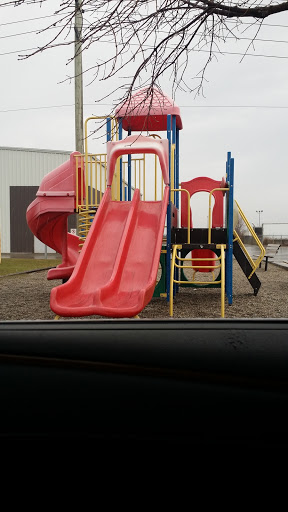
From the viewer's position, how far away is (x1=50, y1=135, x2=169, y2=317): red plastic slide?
16.5 feet

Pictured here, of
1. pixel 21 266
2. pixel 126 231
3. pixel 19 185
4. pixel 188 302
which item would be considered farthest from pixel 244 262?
pixel 19 185

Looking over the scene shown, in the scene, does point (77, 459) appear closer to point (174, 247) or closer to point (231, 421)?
point (231, 421)

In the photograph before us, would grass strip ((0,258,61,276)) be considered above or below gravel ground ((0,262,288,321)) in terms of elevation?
below

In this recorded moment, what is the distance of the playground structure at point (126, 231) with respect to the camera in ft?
17.4

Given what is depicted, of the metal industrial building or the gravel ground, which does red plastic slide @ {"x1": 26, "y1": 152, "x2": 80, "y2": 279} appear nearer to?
the gravel ground

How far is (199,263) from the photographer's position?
1006 cm

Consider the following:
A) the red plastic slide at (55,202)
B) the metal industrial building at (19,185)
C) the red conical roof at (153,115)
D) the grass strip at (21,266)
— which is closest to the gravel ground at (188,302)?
the red plastic slide at (55,202)

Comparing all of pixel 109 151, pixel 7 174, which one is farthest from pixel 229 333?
pixel 7 174

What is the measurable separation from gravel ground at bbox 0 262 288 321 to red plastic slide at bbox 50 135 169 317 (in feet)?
2.88

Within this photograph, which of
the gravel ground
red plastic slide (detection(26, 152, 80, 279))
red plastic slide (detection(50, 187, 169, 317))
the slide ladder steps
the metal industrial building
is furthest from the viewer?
the metal industrial building

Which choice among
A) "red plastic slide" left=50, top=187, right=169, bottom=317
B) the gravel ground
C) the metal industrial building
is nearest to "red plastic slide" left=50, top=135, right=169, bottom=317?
"red plastic slide" left=50, top=187, right=169, bottom=317

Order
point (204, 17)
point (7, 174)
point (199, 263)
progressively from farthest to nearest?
point (7, 174) → point (199, 263) → point (204, 17)

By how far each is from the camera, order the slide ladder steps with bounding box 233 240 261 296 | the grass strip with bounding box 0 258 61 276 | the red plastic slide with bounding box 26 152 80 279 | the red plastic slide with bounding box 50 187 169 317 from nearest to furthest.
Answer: the red plastic slide with bounding box 50 187 169 317, the red plastic slide with bounding box 26 152 80 279, the slide ladder steps with bounding box 233 240 261 296, the grass strip with bounding box 0 258 61 276

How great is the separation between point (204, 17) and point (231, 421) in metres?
3.30
